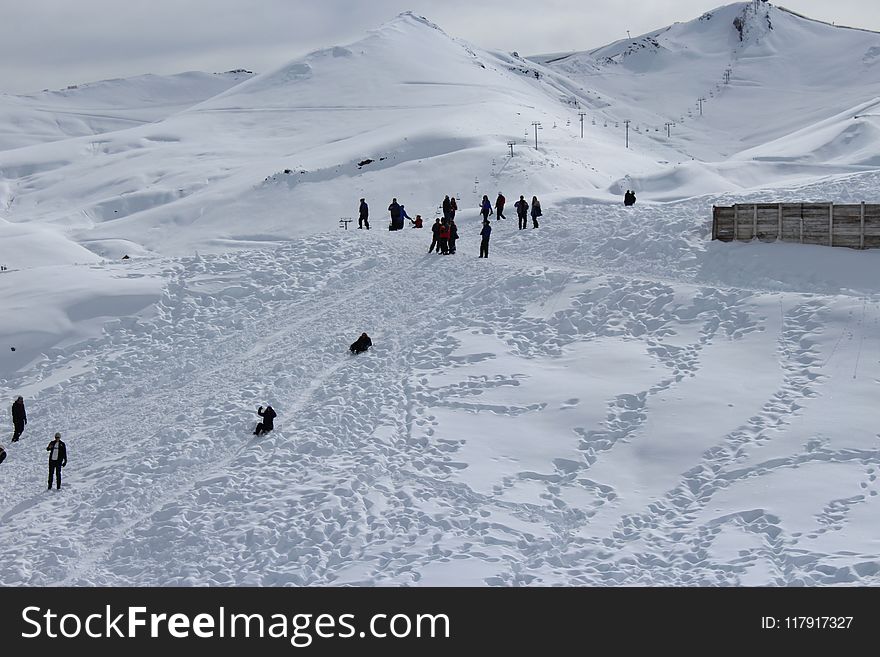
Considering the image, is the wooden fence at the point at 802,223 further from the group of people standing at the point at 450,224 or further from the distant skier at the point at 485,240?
the group of people standing at the point at 450,224

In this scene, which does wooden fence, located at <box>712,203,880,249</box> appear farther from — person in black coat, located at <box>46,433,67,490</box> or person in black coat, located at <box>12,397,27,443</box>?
person in black coat, located at <box>12,397,27,443</box>

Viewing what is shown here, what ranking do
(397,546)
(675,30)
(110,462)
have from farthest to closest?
(675,30), (110,462), (397,546)

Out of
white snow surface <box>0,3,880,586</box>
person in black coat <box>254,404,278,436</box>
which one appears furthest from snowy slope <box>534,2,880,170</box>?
person in black coat <box>254,404,278,436</box>

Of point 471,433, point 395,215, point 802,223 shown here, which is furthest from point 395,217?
point 471,433

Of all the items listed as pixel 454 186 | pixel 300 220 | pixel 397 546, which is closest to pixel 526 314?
pixel 397 546

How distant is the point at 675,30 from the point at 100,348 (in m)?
159

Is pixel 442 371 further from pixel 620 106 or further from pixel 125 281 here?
pixel 620 106

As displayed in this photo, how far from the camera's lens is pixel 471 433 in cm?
1845

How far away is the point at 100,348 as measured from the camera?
24391 millimetres

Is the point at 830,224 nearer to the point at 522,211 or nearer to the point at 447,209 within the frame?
the point at 522,211

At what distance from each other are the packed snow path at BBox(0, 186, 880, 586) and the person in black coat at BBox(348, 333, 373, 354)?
0.30 m

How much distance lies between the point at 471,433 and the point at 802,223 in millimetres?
12087

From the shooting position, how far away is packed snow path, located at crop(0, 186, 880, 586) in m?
14.7

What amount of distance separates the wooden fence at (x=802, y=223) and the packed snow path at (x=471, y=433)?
102cm
